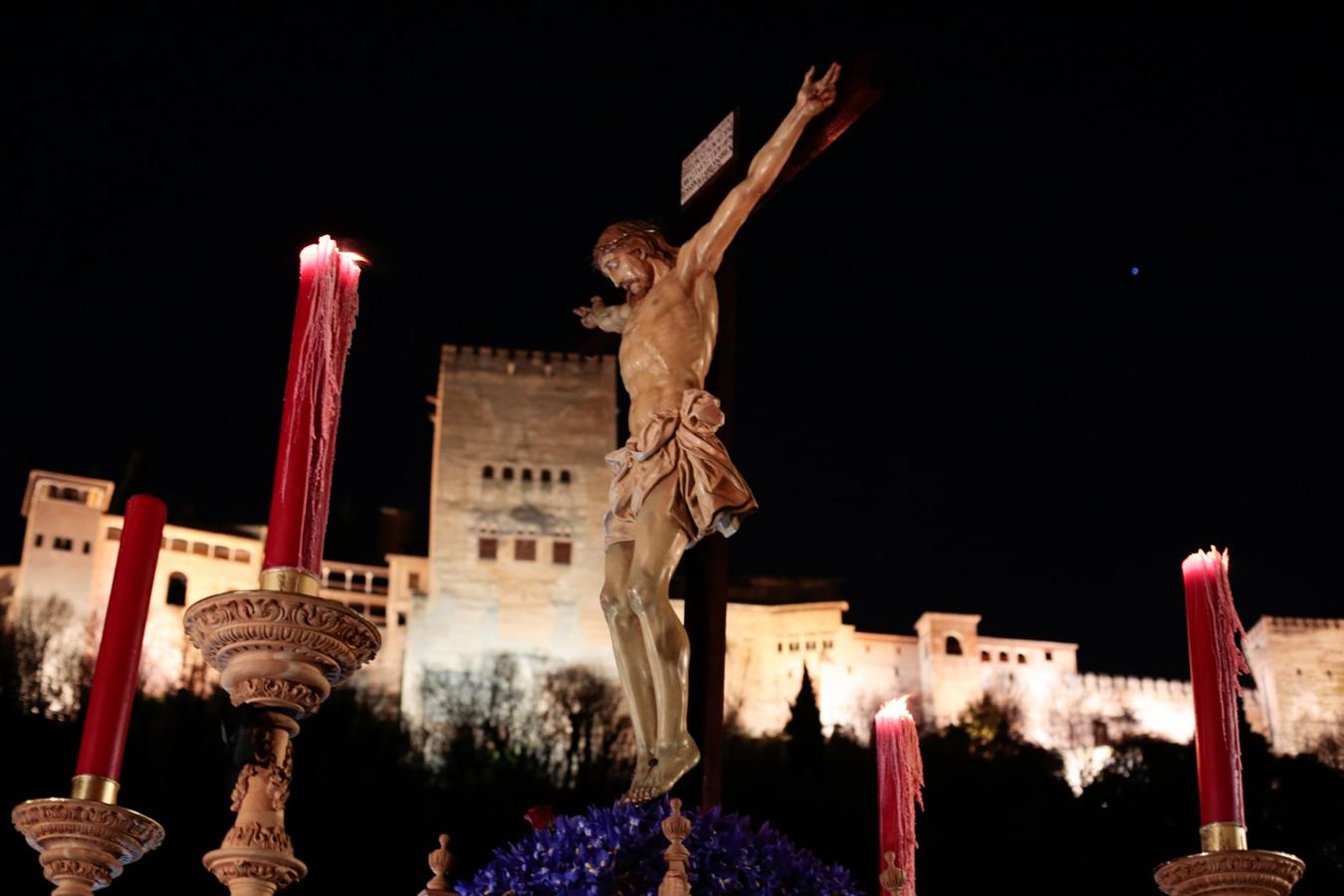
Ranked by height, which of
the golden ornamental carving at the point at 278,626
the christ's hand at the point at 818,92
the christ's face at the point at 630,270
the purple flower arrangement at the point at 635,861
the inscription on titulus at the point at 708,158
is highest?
the inscription on titulus at the point at 708,158

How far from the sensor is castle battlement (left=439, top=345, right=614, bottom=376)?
248 ft

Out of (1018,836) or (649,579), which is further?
(1018,836)

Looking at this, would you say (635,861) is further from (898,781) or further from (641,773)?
(898,781)

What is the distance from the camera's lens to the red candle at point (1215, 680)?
17.5 ft

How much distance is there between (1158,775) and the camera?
51281mm

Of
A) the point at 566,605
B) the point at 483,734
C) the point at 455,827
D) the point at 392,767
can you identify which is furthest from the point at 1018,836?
the point at 566,605

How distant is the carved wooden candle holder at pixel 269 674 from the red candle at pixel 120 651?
0.58 m

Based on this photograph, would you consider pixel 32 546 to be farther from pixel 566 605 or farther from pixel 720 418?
pixel 720 418

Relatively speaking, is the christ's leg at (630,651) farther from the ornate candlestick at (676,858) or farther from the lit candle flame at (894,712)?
the ornate candlestick at (676,858)

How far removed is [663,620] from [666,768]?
51cm

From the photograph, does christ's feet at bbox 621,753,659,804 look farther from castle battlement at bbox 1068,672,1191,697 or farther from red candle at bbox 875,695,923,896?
castle battlement at bbox 1068,672,1191,697

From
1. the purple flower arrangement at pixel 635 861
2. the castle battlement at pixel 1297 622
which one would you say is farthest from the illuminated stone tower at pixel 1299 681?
the purple flower arrangement at pixel 635 861

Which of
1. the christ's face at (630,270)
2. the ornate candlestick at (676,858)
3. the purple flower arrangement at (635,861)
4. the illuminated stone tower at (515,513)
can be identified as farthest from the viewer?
the illuminated stone tower at (515,513)

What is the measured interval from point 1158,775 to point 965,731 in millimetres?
20692
